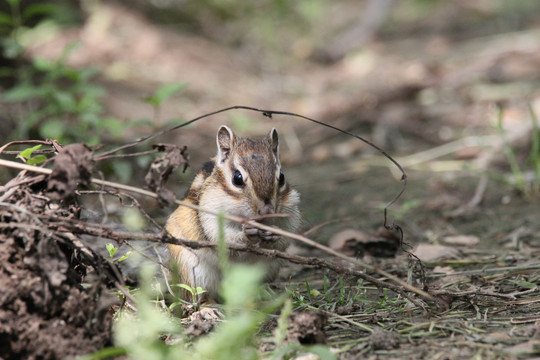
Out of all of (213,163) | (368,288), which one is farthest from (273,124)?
(368,288)

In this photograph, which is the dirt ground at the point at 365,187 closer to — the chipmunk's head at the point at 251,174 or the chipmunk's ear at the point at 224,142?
the chipmunk's head at the point at 251,174

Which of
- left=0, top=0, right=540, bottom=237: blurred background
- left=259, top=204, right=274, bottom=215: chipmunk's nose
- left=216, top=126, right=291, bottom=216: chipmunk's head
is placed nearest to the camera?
left=259, top=204, right=274, bottom=215: chipmunk's nose

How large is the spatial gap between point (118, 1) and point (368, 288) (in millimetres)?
8071

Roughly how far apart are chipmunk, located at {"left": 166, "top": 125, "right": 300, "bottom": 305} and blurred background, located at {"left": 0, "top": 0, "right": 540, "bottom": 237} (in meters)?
1.14

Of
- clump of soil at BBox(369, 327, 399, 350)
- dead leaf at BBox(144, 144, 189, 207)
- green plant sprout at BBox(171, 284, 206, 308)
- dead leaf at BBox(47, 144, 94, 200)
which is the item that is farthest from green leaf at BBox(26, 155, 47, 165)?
clump of soil at BBox(369, 327, 399, 350)

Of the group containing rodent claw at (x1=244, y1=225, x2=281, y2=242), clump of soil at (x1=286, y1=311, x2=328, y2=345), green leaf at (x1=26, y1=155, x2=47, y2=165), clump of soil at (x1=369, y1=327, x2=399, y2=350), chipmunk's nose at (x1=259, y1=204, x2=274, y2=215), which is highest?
green leaf at (x1=26, y1=155, x2=47, y2=165)

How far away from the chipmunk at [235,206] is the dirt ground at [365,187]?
37cm

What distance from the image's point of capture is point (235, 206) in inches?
117

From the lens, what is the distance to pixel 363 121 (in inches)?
271

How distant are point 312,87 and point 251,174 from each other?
6.11 meters

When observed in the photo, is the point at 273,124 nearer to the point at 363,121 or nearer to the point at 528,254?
the point at 363,121

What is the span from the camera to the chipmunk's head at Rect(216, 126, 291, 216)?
2932mm

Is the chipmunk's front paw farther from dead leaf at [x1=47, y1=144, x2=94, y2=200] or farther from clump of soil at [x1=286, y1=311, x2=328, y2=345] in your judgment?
dead leaf at [x1=47, y1=144, x2=94, y2=200]

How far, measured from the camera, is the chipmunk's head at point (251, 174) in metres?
2.93
